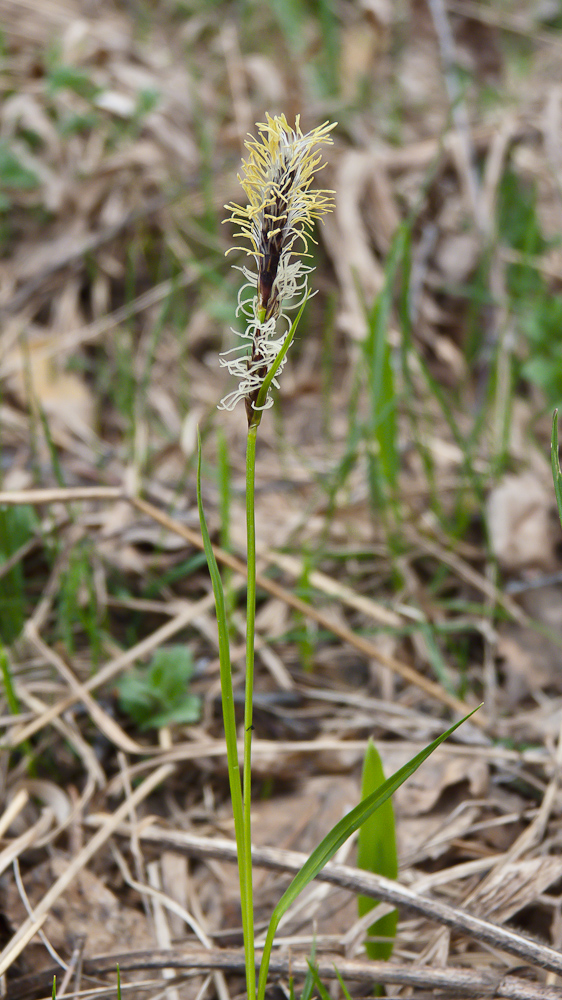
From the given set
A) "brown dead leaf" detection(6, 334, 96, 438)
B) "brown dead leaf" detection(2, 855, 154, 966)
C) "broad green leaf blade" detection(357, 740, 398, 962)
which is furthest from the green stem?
"brown dead leaf" detection(6, 334, 96, 438)

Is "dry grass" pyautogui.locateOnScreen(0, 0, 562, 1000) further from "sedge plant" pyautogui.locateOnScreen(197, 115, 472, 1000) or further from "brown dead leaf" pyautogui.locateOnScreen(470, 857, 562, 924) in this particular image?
"sedge plant" pyautogui.locateOnScreen(197, 115, 472, 1000)

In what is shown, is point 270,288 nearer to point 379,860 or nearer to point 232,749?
point 232,749

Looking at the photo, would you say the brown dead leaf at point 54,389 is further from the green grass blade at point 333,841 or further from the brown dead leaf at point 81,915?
the green grass blade at point 333,841

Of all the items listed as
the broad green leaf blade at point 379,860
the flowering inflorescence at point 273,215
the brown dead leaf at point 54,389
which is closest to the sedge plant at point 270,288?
the flowering inflorescence at point 273,215

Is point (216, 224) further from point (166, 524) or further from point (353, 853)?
point (353, 853)

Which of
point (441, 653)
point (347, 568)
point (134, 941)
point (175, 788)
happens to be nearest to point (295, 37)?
point (347, 568)
